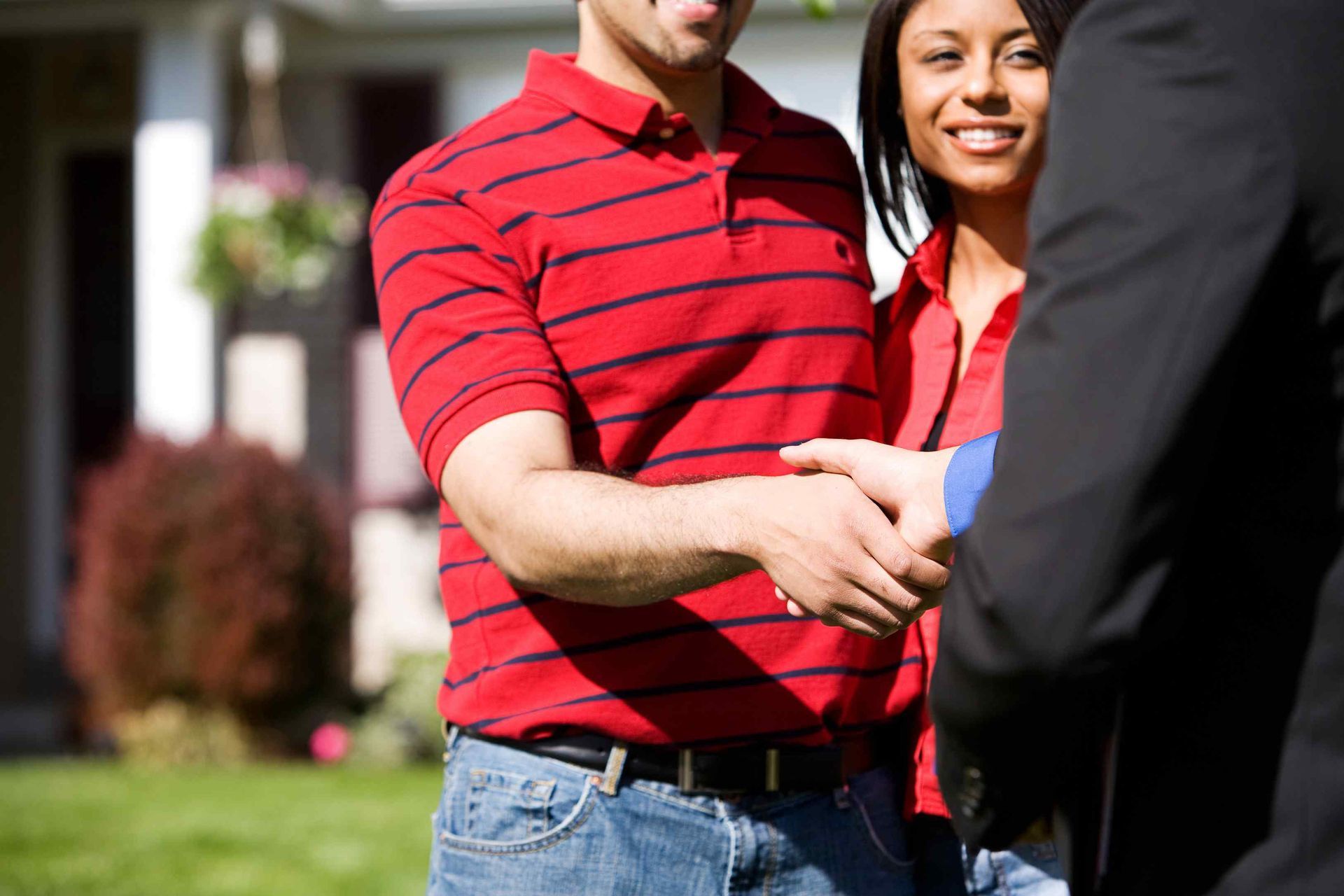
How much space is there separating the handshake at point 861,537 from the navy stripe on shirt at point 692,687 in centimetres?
41

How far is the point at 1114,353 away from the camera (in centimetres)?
114

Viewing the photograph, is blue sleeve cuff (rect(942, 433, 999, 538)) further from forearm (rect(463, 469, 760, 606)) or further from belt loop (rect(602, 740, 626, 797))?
belt loop (rect(602, 740, 626, 797))

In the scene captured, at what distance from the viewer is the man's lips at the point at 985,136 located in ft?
7.11

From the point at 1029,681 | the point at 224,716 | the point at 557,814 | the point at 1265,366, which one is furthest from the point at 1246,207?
the point at 224,716

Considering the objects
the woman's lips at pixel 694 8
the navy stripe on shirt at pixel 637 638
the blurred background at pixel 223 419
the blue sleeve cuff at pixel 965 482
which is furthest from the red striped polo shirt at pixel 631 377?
the blurred background at pixel 223 419

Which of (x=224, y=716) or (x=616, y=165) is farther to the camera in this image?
(x=224, y=716)

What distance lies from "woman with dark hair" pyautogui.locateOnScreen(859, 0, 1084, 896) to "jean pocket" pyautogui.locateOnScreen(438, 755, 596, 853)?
0.48 m

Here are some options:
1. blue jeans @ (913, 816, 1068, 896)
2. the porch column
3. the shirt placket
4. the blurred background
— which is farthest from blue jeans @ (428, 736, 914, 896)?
the porch column

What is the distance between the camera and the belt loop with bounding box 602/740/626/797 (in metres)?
2.01

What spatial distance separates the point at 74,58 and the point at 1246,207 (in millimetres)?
9267

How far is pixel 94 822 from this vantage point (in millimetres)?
5816

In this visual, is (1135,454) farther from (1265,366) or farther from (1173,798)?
(1173,798)

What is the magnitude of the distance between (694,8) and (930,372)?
618 mm

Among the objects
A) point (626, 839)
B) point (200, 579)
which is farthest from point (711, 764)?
point (200, 579)
